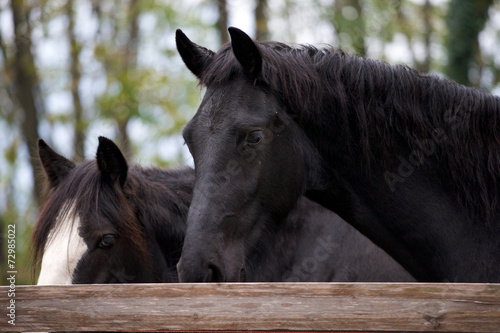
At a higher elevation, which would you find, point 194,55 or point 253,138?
point 194,55

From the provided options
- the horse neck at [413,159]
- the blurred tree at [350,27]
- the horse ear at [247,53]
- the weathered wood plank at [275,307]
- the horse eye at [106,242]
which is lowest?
the weathered wood plank at [275,307]

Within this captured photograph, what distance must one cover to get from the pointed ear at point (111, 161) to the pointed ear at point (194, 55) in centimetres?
78

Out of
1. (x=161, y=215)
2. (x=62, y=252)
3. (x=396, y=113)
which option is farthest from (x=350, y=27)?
(x=62, y=252)

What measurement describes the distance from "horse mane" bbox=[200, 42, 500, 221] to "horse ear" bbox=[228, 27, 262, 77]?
42 millimetres

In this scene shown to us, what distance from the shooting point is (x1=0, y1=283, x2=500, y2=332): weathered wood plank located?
7.99ft

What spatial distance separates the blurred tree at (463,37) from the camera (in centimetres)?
1144

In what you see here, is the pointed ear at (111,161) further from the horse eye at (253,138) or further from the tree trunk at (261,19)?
A: the tree trunk at (261,19)

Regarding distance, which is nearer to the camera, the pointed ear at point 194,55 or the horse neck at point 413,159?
the horse neck at point 413,159

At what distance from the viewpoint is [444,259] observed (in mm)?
3357

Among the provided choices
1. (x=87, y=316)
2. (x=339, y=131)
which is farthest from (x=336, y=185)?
(x=87, y=316)

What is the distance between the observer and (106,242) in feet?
12.4

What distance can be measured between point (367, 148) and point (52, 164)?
2318 mm

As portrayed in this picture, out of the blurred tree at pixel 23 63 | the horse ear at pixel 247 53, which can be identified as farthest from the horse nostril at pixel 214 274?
the blurred tree at pixel 23 63

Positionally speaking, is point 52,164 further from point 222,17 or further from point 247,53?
point 222,17
